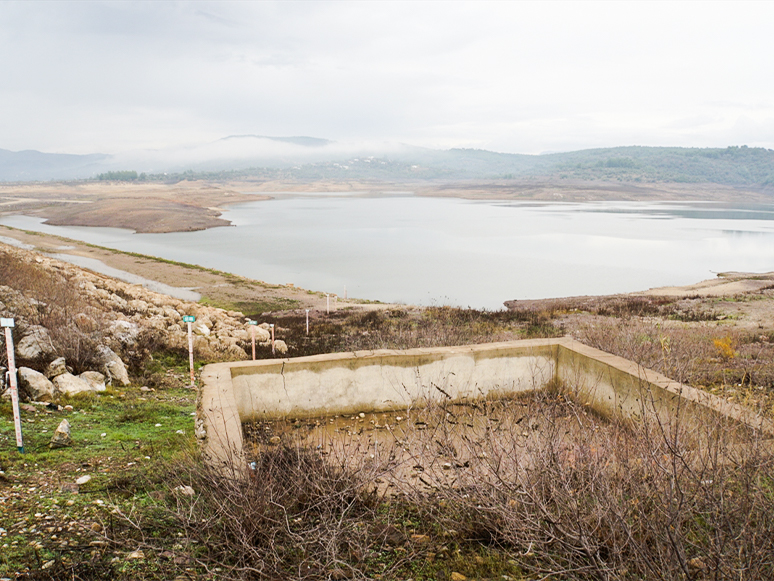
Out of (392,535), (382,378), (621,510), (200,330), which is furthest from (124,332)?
(621,510)

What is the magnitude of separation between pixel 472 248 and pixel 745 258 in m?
21.7

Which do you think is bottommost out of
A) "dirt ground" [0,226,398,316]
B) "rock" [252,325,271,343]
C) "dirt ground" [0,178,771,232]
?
"dirt ground" [0,226,398,316]

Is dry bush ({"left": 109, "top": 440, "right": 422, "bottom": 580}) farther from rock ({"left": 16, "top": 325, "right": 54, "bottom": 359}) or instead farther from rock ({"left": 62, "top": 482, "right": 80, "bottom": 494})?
rock ({"left": 16, "top": 325, "right": 54, "bottom": 359})

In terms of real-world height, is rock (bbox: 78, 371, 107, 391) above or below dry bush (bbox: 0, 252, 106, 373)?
below

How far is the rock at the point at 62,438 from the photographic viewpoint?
202 inches

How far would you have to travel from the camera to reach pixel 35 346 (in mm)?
7461

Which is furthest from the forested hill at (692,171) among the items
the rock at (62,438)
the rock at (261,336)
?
the rock at (62,438)

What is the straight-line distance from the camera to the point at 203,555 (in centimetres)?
326

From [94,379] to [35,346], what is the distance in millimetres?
857

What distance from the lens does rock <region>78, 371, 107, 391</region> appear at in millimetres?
7395

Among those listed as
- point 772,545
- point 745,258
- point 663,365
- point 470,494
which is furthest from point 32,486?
point 745,258

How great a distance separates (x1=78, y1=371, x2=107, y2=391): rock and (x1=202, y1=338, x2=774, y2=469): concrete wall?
5.56 ft

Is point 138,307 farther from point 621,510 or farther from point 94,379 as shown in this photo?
point 621,510

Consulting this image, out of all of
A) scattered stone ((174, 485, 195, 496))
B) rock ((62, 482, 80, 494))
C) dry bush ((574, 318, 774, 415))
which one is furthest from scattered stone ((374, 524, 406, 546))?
dry bush ((574, 318, 774, 415))
